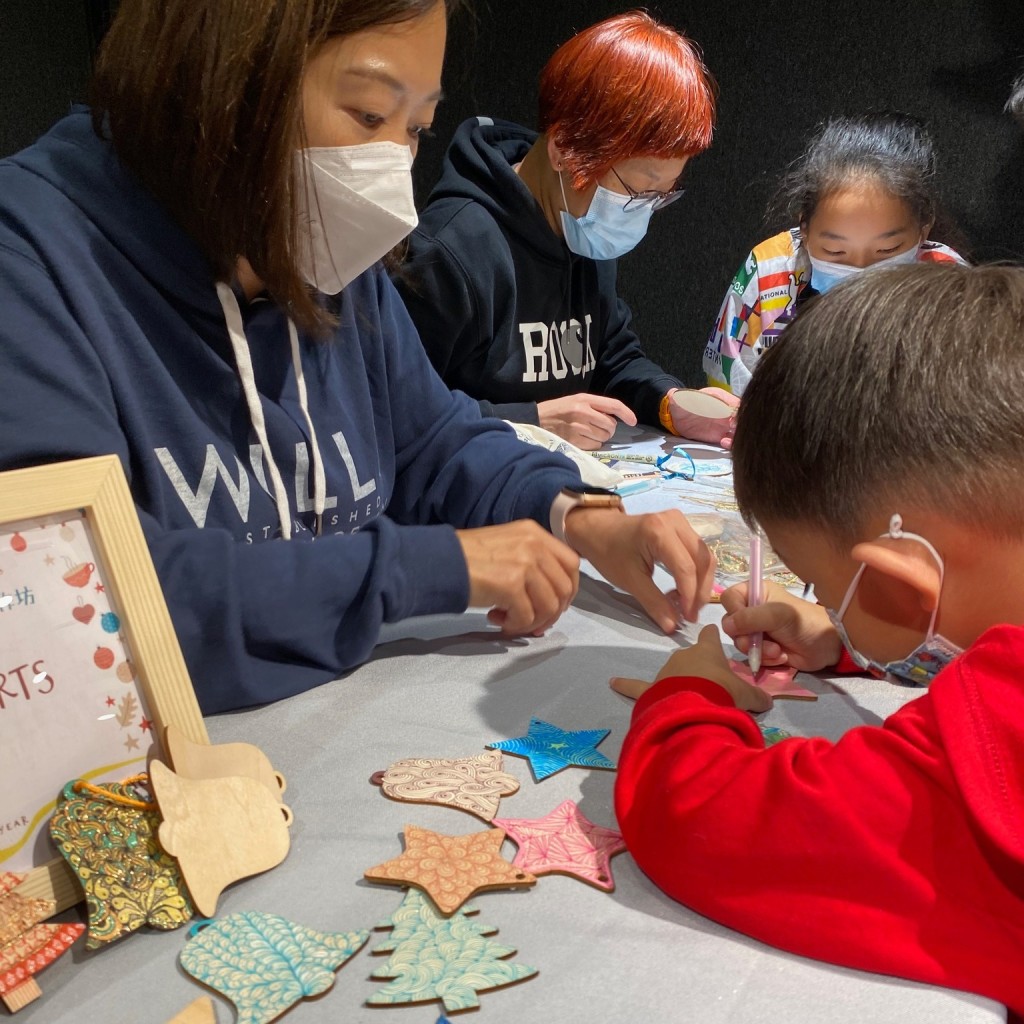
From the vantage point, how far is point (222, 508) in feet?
2.76

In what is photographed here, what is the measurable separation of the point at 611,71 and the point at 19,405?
1.17 m

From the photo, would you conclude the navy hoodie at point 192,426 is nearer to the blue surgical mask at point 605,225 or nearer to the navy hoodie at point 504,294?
the navy hoodie at point 504,294

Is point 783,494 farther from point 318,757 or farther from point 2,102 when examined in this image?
point 2,102

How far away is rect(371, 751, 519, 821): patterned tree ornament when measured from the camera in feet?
2.18

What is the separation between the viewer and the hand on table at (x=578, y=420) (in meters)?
1.58

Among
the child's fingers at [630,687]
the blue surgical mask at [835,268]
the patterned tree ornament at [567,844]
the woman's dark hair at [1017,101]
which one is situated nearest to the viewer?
the patterned tree ornament at [567,844]

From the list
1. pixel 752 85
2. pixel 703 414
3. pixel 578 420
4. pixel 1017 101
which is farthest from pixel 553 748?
pixel 752 85

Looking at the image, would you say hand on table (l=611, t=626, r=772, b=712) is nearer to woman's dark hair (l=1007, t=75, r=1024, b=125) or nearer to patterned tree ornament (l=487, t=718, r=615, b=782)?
patterned tree ornament (l=487, t=718, r=615, b=782)

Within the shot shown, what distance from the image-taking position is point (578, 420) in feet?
5.18

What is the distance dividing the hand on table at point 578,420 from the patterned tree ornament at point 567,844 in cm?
97

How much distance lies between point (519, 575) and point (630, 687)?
14 cm

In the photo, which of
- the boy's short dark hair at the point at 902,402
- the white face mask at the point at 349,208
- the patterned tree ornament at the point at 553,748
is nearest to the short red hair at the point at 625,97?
the white face mask at the point at 349,208

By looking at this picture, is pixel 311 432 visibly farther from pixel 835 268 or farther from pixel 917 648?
pixel 835 268

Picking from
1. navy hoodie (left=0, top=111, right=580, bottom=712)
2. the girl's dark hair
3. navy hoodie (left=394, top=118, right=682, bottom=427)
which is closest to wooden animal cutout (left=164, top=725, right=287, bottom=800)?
navy hoodie (left=0, top=111, right=580, bottom=712)
